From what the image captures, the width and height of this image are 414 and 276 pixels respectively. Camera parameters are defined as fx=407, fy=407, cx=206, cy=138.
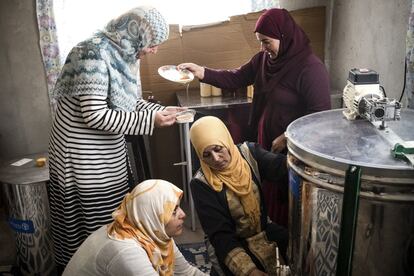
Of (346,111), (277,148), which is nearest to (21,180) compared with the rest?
(277,148)

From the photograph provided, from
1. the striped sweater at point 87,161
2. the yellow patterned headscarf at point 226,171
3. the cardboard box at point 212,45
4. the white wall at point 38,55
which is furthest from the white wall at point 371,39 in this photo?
the striped sweater at point 87,161

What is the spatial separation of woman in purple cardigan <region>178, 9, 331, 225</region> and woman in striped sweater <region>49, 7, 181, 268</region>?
1.49 ft

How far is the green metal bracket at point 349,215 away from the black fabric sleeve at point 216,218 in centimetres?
56

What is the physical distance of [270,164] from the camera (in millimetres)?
1521

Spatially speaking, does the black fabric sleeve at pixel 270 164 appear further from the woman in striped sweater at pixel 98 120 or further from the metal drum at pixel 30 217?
the metal drum at pixel 30 217

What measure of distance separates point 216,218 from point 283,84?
0.70 m

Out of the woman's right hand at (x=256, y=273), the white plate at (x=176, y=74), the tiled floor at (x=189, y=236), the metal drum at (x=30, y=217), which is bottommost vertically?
the tiled floor at (x=189, y=236)

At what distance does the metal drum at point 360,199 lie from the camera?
821 mm

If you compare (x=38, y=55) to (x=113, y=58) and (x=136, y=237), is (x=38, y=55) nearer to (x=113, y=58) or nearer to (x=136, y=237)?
(x=113, y=58)

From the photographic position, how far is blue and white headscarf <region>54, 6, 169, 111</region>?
1.39 meters

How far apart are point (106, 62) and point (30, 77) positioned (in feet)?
4.79

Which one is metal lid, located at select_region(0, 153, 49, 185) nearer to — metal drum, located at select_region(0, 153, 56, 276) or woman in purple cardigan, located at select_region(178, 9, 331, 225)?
metal drum, located at select_region(0, 153, 56, 276)

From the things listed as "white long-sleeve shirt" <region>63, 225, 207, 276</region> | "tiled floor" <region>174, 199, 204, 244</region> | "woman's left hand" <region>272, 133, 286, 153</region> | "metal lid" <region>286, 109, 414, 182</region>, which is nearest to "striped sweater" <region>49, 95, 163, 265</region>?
"white long-sleeve shirt" <region>63, 225, 207, 276</region>

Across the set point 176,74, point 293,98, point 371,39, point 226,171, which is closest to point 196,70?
point 176,74
